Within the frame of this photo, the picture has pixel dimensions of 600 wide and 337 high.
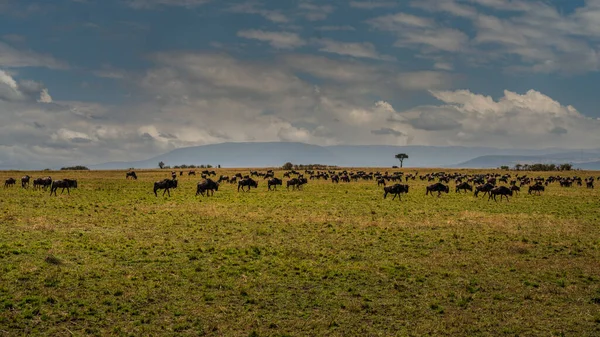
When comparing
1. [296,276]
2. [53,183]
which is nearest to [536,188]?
[296,276]

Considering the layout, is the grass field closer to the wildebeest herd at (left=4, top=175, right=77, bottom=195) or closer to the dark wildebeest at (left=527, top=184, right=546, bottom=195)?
the wildebeest herd at (left=4, top=175, right=77, bottom=195)

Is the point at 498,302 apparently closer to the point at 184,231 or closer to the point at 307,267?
the point at 307,267

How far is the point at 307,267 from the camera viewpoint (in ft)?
56.2

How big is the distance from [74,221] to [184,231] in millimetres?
7891

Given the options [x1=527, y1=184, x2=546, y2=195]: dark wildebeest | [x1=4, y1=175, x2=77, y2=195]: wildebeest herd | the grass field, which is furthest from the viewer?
[x1=527, y1=184, x2=546, y2=195]: dark wildebeest

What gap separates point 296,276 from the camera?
53.0 ft

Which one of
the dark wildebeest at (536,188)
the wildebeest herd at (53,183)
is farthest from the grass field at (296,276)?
the dark wildebeest at (536,188)

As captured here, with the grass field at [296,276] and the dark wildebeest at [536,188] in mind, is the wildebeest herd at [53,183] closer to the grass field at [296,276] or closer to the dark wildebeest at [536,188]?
the grass field at [296,276]

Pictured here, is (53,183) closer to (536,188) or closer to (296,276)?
(296,276)

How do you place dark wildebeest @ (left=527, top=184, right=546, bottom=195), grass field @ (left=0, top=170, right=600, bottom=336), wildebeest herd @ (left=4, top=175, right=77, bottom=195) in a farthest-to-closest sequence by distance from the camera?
dark wildebeest @ (left=527, top=184, right=546, bottom=195) → wildebeest herd @ (left=4, top=175, right=77, bottom=195) → grass field @ (left=0, top=170, right=600, bottom=336)

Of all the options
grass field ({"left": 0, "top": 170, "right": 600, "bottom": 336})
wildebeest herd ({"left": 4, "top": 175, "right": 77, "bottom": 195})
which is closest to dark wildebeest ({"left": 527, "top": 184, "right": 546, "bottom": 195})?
grass field ({"left": 0, "top": 170, "right": 600, "bottom": 336})

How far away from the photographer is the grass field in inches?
470

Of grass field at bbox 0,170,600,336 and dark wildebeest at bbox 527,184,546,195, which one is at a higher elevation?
dark wildebeest at bbox 527,184,546,195

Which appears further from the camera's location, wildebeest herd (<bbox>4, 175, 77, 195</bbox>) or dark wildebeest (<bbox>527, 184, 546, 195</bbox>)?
dark wildebeest (<bbox>527, 184, 546, 195</bbox>)
